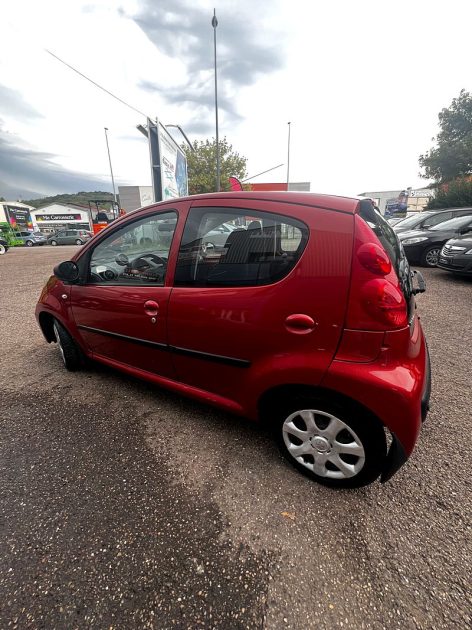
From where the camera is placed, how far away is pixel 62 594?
4.12ft

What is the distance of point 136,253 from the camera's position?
2367 millimetres

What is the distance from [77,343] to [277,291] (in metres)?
2.21

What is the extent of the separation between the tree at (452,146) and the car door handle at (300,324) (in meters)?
34.2

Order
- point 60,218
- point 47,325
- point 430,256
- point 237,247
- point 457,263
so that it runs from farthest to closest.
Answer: point 60,218 < point 430,256 < point 457,263 < point 47,325 < point 237,247

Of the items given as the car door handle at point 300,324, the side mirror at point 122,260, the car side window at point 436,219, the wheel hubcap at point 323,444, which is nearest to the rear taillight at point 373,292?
the car door handle at point 300,324

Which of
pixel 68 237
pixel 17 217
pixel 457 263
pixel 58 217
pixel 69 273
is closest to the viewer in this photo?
pixel 69 273

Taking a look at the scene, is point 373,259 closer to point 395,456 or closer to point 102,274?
point 395,456

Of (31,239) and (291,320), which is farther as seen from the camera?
(31,239)

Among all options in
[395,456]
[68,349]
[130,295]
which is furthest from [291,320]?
[68,349]

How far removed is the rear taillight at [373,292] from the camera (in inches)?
53.5

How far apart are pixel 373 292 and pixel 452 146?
35191 millimetres

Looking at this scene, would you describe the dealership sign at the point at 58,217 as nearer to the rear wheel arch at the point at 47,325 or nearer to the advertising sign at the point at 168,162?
the advertising sign at the point at 168,162

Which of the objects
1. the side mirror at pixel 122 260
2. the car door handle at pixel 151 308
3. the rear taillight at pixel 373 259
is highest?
the rear taillight at pixel 373 259

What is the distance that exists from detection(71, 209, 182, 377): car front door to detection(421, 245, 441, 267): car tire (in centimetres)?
821
